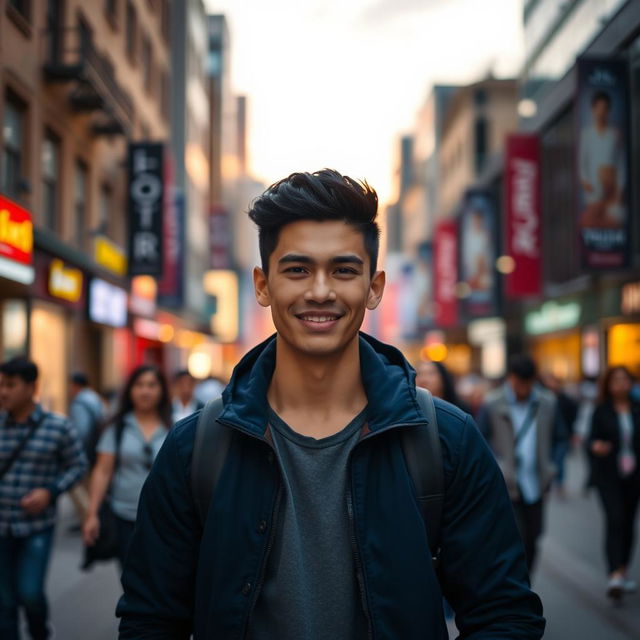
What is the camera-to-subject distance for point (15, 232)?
13.8 metres

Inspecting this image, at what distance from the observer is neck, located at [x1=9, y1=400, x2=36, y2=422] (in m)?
5.73

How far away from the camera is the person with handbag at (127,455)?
6.11 m

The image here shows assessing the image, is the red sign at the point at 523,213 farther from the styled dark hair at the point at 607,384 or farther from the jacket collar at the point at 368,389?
the jacket collar at the point at 368,389

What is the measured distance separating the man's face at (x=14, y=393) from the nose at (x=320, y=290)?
12.8 ft

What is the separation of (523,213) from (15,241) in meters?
15.0

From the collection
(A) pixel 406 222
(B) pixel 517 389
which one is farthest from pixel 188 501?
(A) pixel 406 222

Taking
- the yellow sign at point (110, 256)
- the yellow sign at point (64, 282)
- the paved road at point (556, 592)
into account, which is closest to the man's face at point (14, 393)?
the paved road at point (556, 592)

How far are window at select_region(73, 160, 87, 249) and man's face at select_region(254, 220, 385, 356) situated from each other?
62.6 feet

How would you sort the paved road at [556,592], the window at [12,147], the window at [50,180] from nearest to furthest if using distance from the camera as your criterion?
the paved road at [556,592], the window at [12,147], the window at [50,180]

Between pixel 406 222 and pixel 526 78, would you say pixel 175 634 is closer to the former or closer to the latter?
pixel 526 78

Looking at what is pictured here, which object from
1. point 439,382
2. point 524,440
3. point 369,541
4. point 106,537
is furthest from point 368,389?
point 524,440

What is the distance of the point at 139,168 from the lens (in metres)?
23.3

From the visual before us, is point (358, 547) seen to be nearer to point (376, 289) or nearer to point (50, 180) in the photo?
point (376, 289)

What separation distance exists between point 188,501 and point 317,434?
1.16ft
